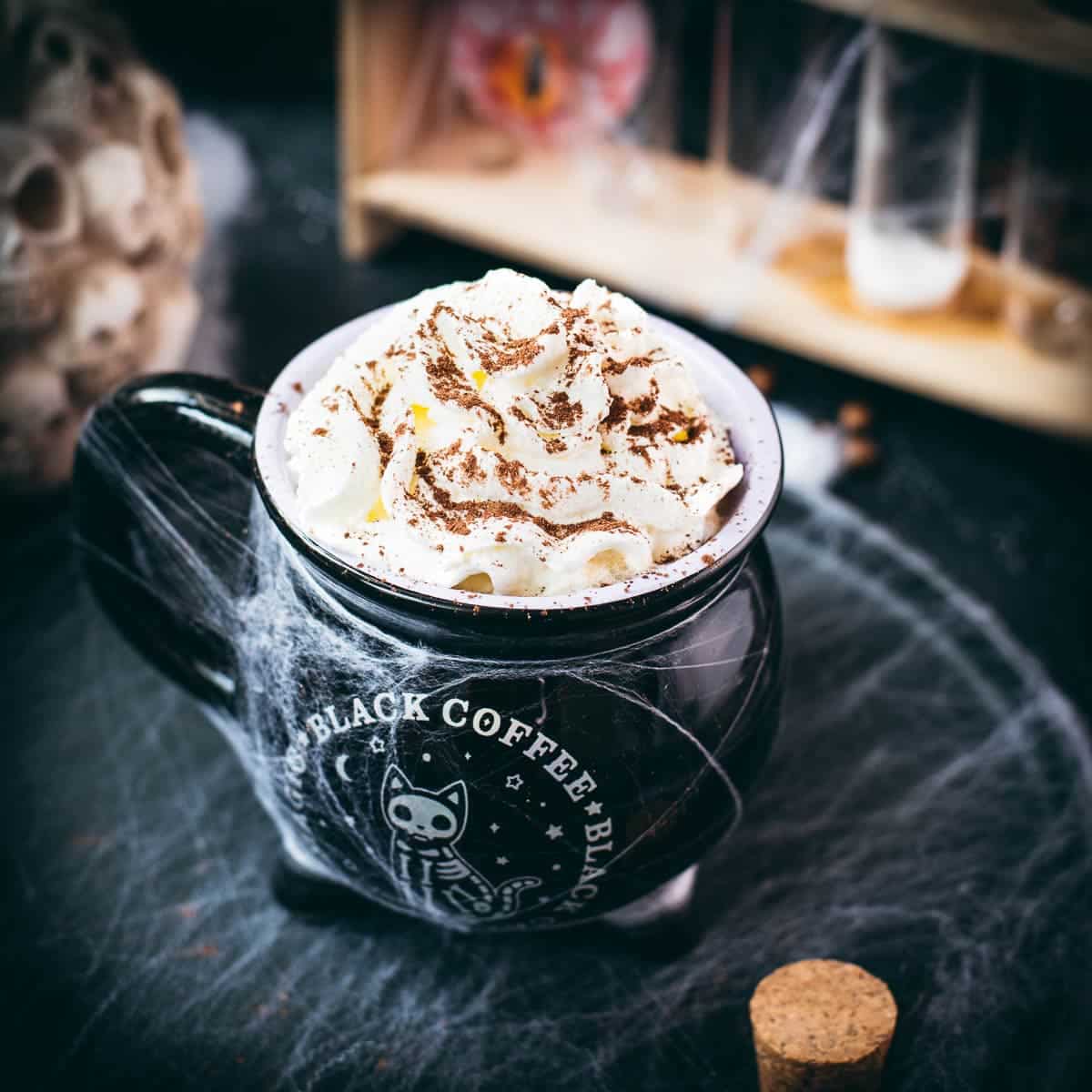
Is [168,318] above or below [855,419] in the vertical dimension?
above

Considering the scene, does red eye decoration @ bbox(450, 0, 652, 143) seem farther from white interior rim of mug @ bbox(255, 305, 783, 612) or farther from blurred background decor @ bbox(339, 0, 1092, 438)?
white interior rim of mug @ bbox(255, 305, 783, 612)

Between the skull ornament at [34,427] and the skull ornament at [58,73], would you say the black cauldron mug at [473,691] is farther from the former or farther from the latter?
the skull ornament at [58,73]

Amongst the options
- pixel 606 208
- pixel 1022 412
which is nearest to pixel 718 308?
pixel 606 208

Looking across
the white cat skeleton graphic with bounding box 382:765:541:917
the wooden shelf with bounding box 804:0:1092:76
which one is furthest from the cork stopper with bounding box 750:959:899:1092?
the wooden shelf with bounding box 804:0:1092:76

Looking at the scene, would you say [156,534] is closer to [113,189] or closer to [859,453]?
[113,189]

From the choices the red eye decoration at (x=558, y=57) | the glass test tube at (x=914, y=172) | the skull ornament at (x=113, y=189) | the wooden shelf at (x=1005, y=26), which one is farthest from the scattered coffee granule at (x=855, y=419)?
the skull ornament at (x=113, y=189)

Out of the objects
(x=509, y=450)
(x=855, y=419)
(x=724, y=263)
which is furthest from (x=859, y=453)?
(x=509, y=450)

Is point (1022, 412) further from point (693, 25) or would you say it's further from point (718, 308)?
point (693, 25)
